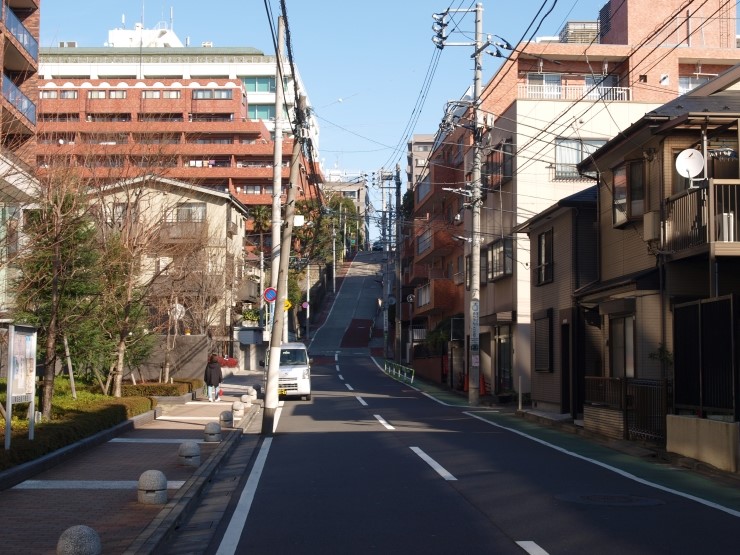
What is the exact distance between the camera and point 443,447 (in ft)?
57.2

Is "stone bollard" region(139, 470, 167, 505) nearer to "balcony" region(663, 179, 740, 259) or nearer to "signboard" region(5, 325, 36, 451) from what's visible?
"signboard" region(5, 325, 36, 451)

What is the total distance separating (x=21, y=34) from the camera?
28.0 m

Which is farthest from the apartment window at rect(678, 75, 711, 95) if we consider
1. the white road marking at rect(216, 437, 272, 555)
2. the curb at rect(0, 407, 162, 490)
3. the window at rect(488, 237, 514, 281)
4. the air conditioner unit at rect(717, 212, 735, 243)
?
the white road marking at rect(216, 437, 272, 555)

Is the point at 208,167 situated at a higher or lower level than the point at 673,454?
higher

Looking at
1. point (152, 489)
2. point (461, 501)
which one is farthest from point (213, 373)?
point (461, 501)

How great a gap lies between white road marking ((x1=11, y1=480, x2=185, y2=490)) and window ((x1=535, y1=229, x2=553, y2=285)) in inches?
702

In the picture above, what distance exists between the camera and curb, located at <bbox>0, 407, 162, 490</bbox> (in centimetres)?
1158

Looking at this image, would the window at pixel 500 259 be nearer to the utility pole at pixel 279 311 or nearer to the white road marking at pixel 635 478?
the white road marking at pixel 635 478

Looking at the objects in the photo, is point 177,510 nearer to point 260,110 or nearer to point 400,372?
point 400,372

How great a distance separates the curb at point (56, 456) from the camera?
11.6 metres

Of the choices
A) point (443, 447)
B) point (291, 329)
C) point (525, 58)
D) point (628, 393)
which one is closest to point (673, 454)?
point (628, 393)

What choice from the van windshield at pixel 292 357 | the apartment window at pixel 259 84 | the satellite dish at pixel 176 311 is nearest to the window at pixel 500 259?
the van windshield at pixel 292 357

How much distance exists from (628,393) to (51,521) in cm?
1303

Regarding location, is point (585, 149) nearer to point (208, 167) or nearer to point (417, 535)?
point (417, 535)
